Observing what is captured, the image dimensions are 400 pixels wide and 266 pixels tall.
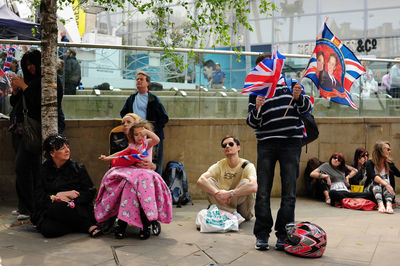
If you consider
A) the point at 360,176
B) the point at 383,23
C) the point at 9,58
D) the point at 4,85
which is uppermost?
the point at 383,23

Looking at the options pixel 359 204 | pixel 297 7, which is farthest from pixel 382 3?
pixel 359 204

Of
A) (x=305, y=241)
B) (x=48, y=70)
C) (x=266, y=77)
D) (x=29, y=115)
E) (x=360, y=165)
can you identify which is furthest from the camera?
(x=360, y=165)

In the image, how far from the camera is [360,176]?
9.41 meters

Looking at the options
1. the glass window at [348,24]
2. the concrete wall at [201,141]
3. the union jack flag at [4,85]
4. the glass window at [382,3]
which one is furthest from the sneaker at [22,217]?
the glass window at [382,3]

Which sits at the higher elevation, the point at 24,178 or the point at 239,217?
the point at 24,178

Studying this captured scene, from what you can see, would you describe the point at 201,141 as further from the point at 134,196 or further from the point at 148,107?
the point at 134,196

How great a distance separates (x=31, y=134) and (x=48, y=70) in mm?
861

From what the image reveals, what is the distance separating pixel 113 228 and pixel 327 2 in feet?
73.5

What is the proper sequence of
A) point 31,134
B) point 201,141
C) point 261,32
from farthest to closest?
point 261,32 → point 201,141 → point 31,134

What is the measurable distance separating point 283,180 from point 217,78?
425 centimetres

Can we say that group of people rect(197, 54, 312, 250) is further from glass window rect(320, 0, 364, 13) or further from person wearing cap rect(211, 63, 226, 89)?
glass window rect(320, 0, 364, 13)

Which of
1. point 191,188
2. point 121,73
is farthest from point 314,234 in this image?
point 121,73

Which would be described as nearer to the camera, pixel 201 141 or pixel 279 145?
pixel 279 145

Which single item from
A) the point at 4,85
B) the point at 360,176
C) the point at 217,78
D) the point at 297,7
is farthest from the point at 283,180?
the point at 297,7
